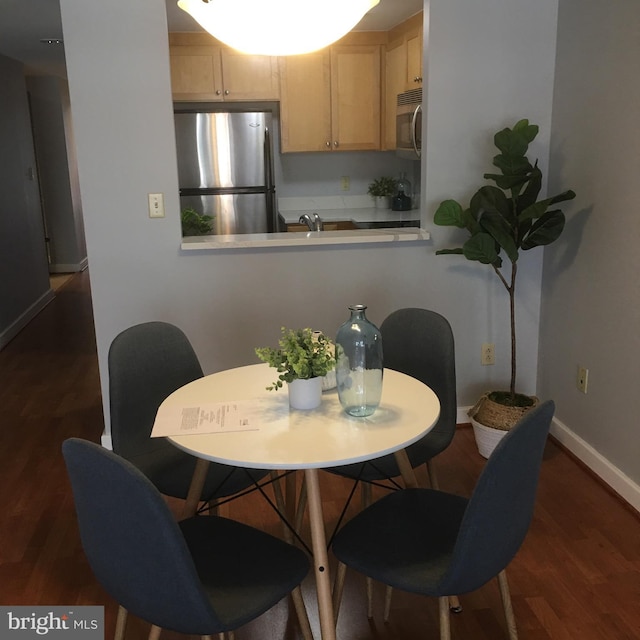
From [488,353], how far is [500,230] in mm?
777

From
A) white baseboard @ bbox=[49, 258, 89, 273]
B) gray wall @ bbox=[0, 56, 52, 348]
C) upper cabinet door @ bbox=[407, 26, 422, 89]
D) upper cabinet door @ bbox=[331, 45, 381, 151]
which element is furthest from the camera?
white baseboard @ bbox=[49, 258, 89, 273]

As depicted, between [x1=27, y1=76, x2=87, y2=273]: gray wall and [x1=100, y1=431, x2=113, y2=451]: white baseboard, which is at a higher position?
[x1=27, y1=76, x2=87, y2=273]: gray wall

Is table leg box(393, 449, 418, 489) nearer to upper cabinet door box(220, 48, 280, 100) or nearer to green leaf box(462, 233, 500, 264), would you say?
green leaf box(462, 233, 500, 264)

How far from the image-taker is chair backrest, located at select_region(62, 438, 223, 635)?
1.30m

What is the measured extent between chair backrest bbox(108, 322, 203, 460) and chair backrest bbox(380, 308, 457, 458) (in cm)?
72

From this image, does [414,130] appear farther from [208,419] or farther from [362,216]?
[208,419]

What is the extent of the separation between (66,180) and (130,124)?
216 inches

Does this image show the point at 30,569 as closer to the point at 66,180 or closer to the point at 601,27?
the point at 601,27

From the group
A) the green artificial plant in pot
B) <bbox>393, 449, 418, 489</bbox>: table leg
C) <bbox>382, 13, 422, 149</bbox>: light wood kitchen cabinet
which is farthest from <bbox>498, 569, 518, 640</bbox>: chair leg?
<bbox>382, 13, 422, 149</bbox>: light wood kitchen cabinet

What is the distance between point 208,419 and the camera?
182 cm

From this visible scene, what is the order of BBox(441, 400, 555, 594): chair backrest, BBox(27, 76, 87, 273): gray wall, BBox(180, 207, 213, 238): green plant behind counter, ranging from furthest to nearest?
1. BBox(27, 76, 87, 273): gray wall
2. BBox(180, 207, 213, 238): green plant behind counter
3. BBox(441, 400, 555, 594): chair backrest

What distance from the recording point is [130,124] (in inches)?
115

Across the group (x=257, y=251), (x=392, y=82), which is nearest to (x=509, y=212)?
(x=257, y=251)

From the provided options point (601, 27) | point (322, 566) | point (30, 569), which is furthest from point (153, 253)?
point (601, 27)
